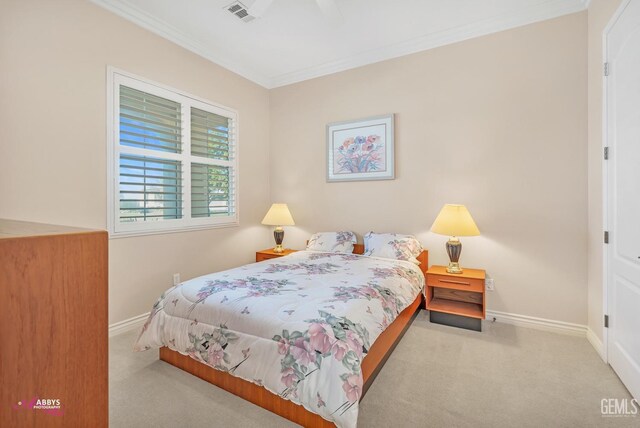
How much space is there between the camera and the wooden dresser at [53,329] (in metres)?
0.58

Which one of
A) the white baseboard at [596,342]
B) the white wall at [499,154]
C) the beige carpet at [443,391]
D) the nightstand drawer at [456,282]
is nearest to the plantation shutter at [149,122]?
the beige carpet at [443,391]

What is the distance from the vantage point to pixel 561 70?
2.63 meters

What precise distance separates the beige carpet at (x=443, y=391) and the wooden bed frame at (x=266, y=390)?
39mm

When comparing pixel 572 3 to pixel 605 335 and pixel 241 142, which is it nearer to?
pixel 605 335

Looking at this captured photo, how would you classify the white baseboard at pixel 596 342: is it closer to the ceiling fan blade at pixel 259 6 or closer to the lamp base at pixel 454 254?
the lamp base at pixel 454 254

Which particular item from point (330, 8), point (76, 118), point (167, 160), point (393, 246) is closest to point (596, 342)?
point (393, 246)

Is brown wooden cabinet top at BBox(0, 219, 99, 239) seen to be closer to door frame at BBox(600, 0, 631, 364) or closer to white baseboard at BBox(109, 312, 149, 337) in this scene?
white baseboard at BBox(109, 312, 149, 337)

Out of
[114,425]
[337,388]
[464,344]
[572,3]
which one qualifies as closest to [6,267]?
[337,388]

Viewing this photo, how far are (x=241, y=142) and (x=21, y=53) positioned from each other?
82.6 inches

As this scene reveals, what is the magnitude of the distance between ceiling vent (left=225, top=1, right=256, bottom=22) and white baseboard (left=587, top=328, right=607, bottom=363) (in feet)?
12.8

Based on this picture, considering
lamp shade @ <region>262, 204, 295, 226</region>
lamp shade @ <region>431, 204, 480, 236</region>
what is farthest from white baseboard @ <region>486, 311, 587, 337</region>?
lamp shade @ <region>262, 204, 295, 226</region>

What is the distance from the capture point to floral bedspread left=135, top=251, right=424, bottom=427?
55.6 inches

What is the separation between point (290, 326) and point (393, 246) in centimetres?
180

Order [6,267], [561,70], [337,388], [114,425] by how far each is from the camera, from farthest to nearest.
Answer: [561,70] → [114,425] → [337,388] → [6,267]
